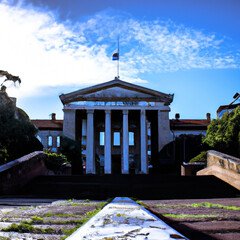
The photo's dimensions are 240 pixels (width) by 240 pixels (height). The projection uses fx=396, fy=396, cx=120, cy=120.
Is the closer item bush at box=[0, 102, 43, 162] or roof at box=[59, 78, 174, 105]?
bush at box=[0, 102, 43, 162]

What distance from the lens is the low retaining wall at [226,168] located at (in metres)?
12.0

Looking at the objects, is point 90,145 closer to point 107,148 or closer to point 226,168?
point 107,148

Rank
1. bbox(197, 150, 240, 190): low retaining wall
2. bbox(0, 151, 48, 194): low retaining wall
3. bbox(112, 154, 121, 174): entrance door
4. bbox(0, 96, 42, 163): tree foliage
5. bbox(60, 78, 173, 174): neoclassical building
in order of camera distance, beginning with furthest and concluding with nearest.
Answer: bbox(112, 154, 121, 174): entrance door → bbox(60, 78, 173, 174): neoclassical building → bbox(0, 96, 42, 163): tree foliage → bbox(197, 150, 240, 190): low retaining wall → bbox(0, 151, 48, 194): low retaining wall

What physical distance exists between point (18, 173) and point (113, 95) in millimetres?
38465

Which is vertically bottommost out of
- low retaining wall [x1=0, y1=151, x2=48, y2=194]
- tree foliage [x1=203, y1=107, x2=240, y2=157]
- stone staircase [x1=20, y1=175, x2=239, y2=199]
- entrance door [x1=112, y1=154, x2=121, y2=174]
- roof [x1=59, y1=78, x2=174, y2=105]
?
entrance door [x1=112, y1=154, x2=121, y2=174]

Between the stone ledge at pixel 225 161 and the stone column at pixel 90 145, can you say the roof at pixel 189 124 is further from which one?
the stone ledge at pixel 225 161

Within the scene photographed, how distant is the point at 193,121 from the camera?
59.4 meters

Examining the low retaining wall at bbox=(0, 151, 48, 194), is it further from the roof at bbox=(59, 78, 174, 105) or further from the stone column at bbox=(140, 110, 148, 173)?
the roof at bbox=(59, 78, 174, 105)

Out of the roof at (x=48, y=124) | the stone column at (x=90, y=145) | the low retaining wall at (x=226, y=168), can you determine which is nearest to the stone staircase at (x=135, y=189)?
the low retaining wall at (x=226, y=168)

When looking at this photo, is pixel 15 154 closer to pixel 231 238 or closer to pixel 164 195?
pixel 164 195

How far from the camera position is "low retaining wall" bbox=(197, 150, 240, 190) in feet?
39.3

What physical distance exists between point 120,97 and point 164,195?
3980 centimetres

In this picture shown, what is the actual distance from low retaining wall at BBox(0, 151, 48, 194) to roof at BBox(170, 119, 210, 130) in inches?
1646

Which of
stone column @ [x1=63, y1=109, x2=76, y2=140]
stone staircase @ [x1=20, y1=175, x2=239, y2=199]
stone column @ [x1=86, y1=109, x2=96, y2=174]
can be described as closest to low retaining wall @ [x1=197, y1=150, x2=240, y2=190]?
stone staircase @ [x1=20, y1=175, x2=239, y2=199]
